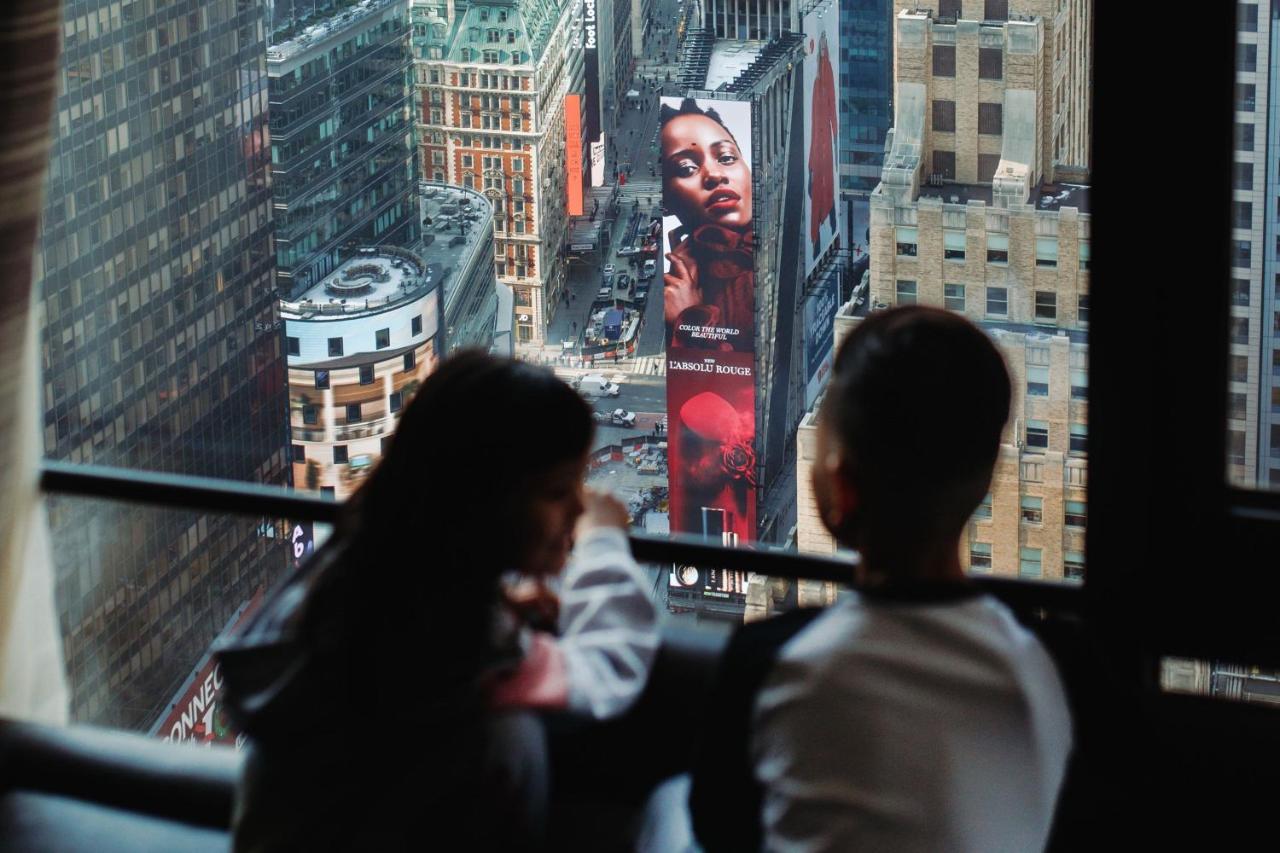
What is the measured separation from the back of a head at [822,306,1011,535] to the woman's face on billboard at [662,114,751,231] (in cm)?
1356

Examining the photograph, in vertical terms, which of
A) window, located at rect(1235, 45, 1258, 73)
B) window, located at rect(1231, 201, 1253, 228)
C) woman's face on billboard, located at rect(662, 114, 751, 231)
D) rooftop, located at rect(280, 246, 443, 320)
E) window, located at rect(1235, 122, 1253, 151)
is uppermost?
window, located at rect(1235, 45, 1258, 73)

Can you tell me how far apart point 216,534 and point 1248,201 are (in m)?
13.8

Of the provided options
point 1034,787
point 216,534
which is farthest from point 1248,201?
point 216,534

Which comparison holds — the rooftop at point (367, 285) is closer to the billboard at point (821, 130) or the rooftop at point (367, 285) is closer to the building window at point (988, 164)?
the billboard at point (821, 130)

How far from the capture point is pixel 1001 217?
12438 millimetres

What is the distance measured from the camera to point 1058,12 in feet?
32.4

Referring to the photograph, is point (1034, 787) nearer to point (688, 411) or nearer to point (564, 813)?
point (564, 813)

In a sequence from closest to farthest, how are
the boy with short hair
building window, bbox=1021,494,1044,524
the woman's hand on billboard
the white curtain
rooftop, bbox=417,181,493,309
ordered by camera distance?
1. the boy with short hair
2. the white curtain
3. building window, bbox=1021,494,1044,524
4. rooftop, bbox=417,181,493,309
5. the woman's hand on billboard

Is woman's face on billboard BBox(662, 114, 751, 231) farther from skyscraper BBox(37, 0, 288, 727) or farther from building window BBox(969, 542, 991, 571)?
building window BBox(969, 542, 991, 571)

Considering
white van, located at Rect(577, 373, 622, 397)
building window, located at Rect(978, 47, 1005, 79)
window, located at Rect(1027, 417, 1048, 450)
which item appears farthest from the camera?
white van, located at Rect(577, 373, 622, 397)

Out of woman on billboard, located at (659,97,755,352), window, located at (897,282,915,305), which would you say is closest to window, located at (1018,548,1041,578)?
window, located at (897,282,915,305)

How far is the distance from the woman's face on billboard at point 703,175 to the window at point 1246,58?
522 inches

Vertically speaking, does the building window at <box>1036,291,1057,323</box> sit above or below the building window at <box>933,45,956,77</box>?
below

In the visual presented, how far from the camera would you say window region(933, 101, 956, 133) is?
37.1 feet
